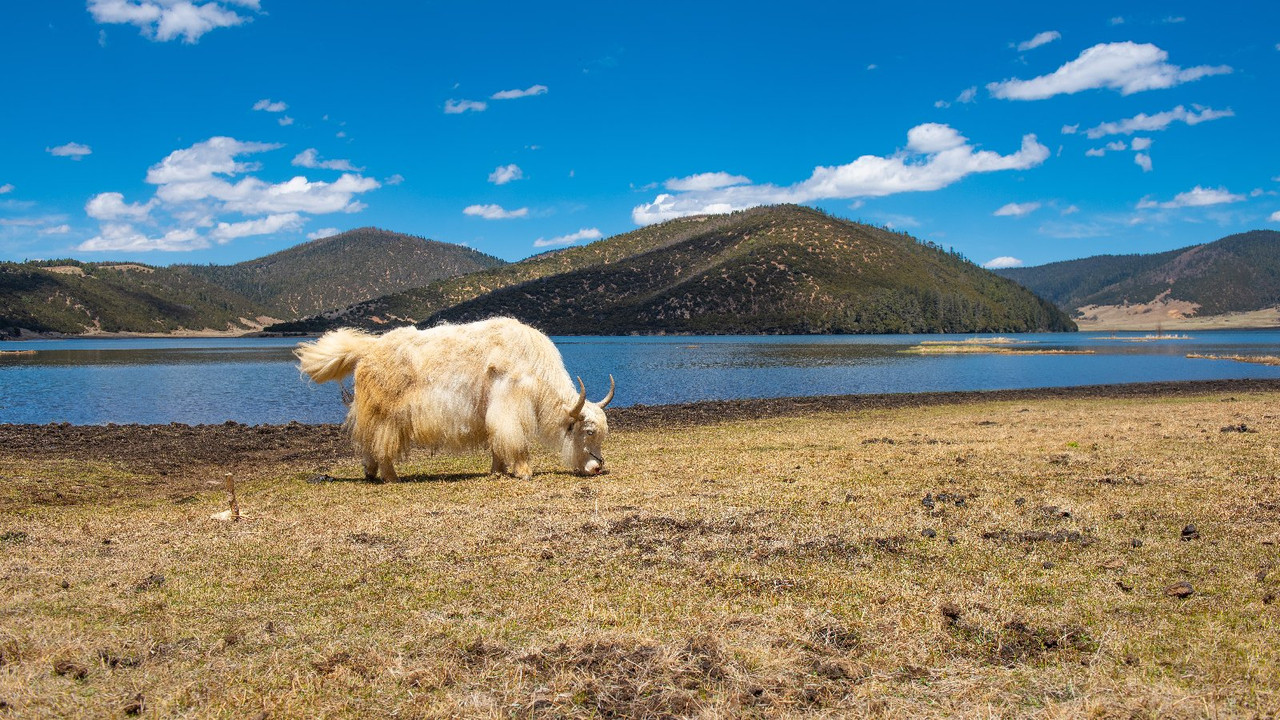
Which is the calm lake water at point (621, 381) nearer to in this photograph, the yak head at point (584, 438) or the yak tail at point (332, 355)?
the yak tail at point (332, 355)

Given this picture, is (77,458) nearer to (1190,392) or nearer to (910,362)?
(1190,392)

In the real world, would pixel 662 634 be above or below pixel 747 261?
below

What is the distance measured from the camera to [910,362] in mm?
62375

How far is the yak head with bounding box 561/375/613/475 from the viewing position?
12914 millimetres

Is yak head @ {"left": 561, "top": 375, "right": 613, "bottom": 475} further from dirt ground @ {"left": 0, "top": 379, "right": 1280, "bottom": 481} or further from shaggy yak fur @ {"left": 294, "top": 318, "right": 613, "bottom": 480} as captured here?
dirt ground @ {"left": 0, "top": 379, "right": 1280, "bottom": 481}

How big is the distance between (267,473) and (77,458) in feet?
17.1

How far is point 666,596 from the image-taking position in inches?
247

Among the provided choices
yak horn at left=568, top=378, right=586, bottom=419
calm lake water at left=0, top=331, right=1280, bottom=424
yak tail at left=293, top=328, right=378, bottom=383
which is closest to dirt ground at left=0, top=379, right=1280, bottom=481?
yak tail at left=293, top=328, right=378, bottom=383

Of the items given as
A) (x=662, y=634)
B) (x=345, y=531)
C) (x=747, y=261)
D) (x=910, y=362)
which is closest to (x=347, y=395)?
(x=345, y=531)

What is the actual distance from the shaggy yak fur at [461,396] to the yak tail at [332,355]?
0.05ft

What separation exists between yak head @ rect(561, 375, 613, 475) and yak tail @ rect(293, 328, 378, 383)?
3.49 metres

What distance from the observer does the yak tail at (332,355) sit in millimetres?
12781

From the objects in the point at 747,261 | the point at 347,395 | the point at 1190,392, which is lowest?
the point at 1190,392

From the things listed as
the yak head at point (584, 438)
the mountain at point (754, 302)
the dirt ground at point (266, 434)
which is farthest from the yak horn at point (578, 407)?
the mountain at point (754, 302)
